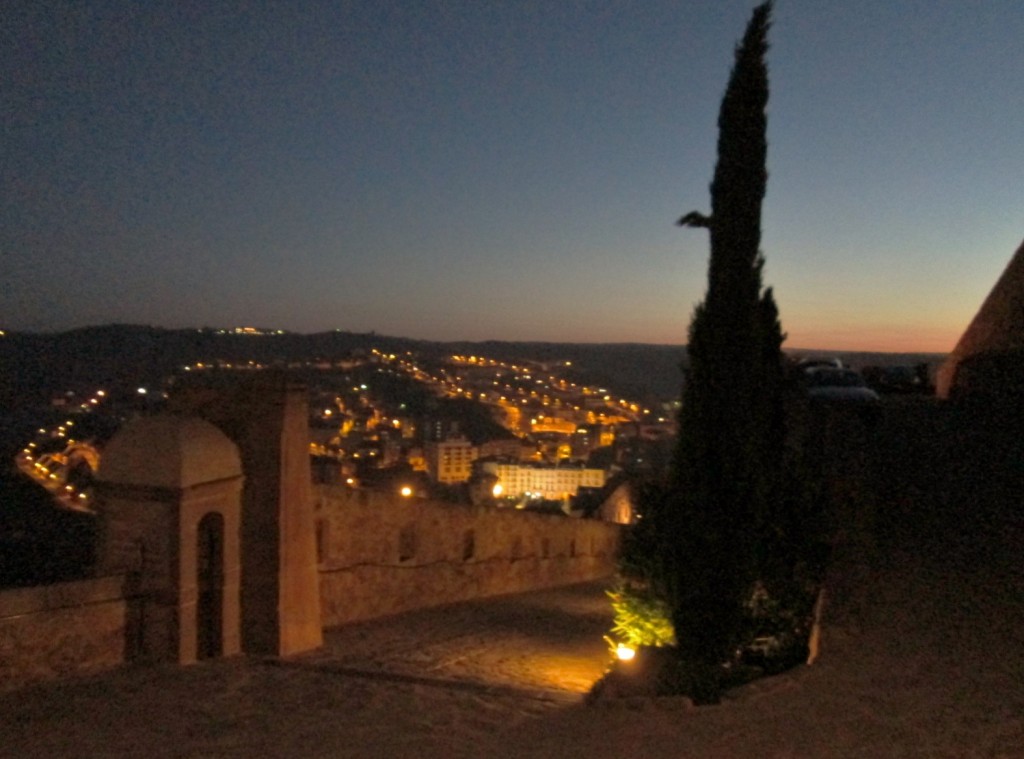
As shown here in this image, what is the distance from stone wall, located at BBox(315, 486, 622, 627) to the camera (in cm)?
1429

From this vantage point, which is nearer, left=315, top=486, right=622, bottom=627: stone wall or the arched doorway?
the arched doorway

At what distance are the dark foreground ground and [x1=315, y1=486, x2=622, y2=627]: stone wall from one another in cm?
155

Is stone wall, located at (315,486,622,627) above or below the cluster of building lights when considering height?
below

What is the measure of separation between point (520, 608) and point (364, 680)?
8.22 meters

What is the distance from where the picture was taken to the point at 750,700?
756cm

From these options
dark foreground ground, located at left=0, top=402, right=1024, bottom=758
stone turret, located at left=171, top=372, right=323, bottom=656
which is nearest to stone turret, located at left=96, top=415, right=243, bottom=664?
dark foreground ground, located at left=0, top=402, right=1024, bottom=758

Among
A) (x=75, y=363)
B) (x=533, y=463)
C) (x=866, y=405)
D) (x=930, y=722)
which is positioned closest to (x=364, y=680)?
(x=930, y=722)

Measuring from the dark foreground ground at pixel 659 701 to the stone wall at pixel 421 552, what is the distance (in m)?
1.55

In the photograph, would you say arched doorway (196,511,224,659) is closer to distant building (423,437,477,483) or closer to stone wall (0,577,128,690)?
stone wall (0,577,128,690)

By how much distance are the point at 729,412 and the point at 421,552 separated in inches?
328

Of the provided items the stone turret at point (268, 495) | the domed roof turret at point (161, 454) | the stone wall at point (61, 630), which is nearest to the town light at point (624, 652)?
the stone turret at point (268, 495)

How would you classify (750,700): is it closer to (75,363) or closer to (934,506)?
(934,506)

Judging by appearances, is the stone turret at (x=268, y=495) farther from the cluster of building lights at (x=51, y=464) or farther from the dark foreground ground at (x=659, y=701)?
the cluster of building lights at (x=51, y=464)

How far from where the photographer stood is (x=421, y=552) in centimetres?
1678
